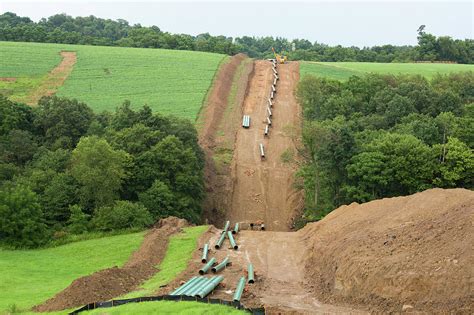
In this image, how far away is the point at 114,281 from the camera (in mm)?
30688

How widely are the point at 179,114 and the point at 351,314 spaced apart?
59.9m

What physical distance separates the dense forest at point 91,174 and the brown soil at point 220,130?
4.21 m

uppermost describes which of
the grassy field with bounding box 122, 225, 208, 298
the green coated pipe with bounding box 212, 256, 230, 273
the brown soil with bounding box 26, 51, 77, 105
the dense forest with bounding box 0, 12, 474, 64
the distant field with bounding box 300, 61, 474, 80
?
the dense forest with bounding box 0, 12, 474, 64

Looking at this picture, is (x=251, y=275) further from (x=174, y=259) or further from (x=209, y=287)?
(x=174, y=259)

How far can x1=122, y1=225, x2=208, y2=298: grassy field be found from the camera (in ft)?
100.0

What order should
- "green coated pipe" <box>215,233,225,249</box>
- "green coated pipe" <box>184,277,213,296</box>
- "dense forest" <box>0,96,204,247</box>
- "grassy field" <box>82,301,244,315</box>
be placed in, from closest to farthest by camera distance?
1. "grassy field" <box>82,301,244,315</box>
2. "green coated pipe" <box>184,277,213,296</box>
3. "green coated pipe" <box>215,233,225,249</box>
4. "dense forest" <box>0,96,204,247</box>

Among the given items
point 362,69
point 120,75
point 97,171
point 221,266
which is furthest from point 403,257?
point 362,69

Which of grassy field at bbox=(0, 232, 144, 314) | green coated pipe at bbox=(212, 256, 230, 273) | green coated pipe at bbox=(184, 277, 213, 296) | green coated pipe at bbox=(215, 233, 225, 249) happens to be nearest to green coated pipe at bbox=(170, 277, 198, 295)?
green coated pipe at bbox=(184, 277, 213, 296)

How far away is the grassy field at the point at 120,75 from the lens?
87.2 metres

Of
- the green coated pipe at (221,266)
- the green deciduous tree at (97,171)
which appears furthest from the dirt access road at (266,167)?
the green coated pipe at (221,266)

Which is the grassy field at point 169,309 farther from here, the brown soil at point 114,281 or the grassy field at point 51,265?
the grassy field at point 51,265

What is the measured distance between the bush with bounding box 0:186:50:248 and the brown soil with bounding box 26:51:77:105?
4157 cm

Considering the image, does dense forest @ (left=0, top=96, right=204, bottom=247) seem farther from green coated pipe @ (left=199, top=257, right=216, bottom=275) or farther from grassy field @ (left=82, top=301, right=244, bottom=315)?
grassy field @ (left=82, top=301, right=244, bottom=315)

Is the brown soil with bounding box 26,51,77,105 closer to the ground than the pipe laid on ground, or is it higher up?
higher up
